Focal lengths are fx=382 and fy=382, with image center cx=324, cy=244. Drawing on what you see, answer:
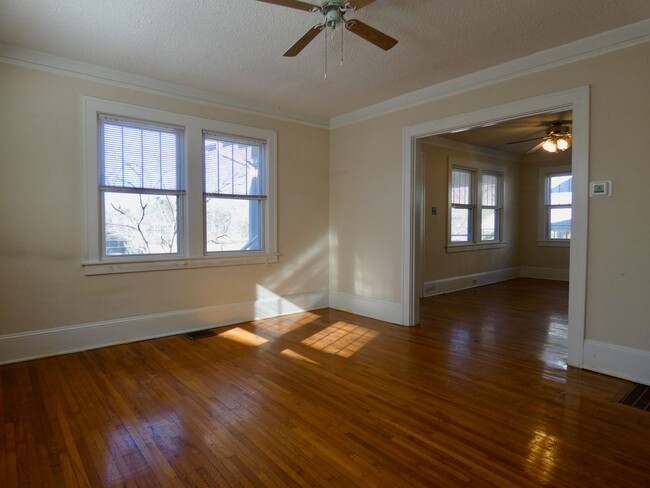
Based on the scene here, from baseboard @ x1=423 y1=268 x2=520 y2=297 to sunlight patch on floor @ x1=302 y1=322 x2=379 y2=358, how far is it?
2383 millimetres

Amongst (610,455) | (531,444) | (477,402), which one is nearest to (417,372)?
(477,402)

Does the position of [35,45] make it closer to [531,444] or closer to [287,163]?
[287,163]

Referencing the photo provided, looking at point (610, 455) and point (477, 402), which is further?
point (477, 402)

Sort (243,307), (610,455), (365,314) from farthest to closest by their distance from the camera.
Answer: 1. (365,314)
2. (243,307)
3. (610,455)

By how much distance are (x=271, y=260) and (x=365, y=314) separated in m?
1.47

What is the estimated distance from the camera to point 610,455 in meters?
2.08

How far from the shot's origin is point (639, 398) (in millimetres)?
2734

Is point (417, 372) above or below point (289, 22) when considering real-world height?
below

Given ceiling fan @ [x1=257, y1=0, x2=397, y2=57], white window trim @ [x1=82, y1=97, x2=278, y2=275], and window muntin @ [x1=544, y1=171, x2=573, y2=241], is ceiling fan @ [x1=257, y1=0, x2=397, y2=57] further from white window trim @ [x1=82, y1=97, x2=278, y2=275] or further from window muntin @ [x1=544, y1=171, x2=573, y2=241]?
window muntin @ [x1=544, y1=171, x2=573, y2=241]

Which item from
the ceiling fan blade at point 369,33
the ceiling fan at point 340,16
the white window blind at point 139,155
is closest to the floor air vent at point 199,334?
the white window blind at point 139,155

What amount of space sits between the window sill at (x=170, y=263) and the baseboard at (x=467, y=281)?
2985mm

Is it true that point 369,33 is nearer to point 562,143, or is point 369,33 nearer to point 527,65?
point 527,65

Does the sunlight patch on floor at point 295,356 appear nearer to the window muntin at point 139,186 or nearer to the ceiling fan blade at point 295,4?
the window muntin at point 139,186

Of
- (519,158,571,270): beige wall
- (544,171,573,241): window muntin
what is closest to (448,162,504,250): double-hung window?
(519,158,571,270): beige wall
